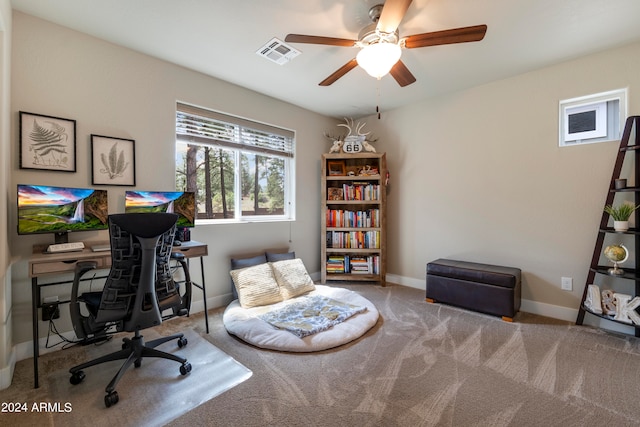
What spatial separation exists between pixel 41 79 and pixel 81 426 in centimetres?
234

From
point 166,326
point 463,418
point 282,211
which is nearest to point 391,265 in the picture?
point 282,211

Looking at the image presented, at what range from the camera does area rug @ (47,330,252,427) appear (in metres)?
1.48

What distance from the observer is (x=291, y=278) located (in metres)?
3.15

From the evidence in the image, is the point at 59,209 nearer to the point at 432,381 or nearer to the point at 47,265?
the point at 47,265

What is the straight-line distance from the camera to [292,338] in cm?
218

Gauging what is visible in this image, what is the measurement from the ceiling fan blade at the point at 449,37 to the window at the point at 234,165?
6.86ft

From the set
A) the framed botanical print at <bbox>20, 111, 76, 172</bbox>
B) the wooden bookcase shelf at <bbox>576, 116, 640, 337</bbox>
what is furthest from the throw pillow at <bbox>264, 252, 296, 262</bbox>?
the wooden bookcase shelf at <bbox>576, 116, 640, 337</bbox>

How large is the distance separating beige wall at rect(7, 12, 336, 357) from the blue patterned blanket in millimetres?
840

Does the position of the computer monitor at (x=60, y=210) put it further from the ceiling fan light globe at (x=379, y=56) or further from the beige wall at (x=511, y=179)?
the beige wall at (x=511, y=179)

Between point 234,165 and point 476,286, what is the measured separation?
2927 mm

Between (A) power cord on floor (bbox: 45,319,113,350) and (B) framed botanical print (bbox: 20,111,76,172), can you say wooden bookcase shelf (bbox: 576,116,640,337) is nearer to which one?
(A) power cord on floor (bbox: 45,319,113,350)

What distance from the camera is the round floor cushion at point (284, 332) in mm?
2133

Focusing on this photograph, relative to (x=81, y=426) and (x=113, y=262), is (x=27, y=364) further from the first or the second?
(x=113, y=262)

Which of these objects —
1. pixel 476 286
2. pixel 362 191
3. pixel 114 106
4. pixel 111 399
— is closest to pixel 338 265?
pixel 362 191
